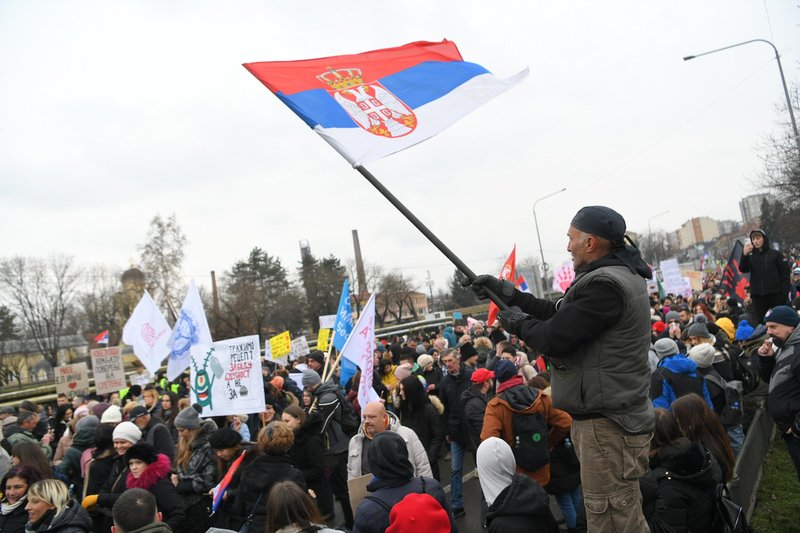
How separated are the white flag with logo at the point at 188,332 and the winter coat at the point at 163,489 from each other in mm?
3307

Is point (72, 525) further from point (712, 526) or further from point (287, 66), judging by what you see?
point (712, 526)

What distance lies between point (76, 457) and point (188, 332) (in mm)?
2659

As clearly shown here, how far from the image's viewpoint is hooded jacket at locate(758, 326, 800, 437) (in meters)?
4.18

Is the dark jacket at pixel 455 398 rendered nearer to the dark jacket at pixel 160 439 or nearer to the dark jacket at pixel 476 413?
the dark jacket at pixel 476 413

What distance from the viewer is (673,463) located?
3922mm

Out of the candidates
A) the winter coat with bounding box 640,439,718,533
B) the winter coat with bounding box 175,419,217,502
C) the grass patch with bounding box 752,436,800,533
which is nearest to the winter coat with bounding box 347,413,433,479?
the winter coat with bounding box 175,419,217,502

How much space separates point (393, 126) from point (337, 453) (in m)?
4.54

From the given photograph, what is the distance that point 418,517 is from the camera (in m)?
3.15

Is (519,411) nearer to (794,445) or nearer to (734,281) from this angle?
(794,445)

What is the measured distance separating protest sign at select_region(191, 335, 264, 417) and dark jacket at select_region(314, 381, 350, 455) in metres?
0.79

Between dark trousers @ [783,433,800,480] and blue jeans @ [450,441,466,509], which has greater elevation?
dark trousers @ [783,433,800,480]

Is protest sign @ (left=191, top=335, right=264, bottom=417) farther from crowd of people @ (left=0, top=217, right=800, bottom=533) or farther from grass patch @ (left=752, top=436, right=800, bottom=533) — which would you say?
grass patch @ (left=752, top=436, right=800, bottom=533)

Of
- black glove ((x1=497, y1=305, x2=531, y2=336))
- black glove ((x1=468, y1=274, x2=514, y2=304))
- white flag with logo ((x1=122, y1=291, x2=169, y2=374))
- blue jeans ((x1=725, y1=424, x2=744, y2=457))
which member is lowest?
blue jeans ((x1=725, y1=424, x2=744, y2=457))

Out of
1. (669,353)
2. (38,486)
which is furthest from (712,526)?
(38,486)
